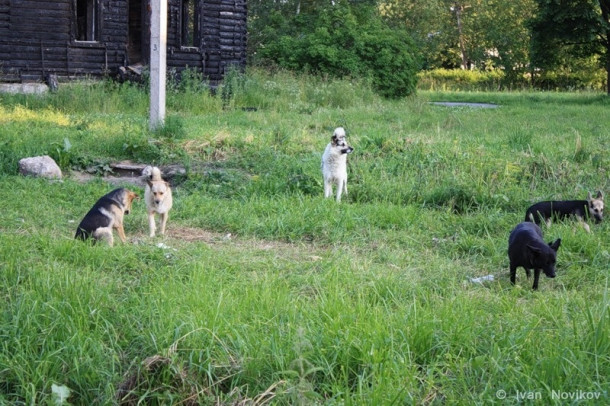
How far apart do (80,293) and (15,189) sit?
526 cm

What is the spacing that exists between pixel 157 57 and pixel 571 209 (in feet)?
29.1

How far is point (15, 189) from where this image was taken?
1005 centimetres

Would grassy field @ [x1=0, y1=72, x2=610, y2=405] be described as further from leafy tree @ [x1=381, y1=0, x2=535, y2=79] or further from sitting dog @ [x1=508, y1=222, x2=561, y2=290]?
leafy tree @ [x1=381, y1=0, x2=535, y2=79]

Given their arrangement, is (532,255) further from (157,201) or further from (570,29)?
(570,29)

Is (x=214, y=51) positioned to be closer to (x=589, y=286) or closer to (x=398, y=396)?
(x=589, y=286)

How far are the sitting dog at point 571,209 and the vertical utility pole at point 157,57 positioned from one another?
7.98 meters

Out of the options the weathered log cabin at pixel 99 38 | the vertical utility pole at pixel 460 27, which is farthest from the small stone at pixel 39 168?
the vertical utility pole at pixel 460 27

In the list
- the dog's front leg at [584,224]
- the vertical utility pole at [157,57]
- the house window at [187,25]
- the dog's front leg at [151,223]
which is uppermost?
the house window at [187,25]

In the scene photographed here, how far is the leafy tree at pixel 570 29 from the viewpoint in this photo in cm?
2923

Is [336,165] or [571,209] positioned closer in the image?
[571,209]

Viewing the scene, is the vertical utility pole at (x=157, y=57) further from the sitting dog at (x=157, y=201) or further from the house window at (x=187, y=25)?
the house window at (x=187, y=25)

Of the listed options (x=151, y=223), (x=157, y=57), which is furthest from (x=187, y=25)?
(x=151, y=223)

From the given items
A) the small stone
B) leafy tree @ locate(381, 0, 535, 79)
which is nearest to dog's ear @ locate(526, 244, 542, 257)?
the small stone

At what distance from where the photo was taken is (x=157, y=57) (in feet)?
47.8
